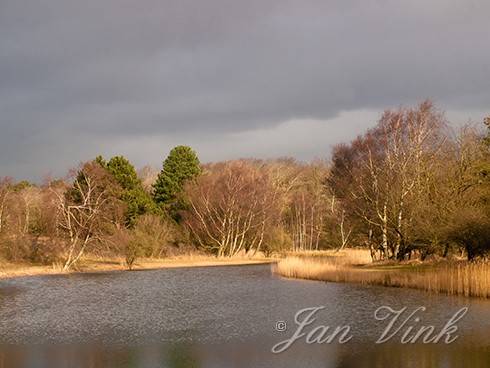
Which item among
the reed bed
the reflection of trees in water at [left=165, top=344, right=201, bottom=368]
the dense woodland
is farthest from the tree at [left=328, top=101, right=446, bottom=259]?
the reflection of trees in water at [left=165, top=344, right=201, bottom=368]

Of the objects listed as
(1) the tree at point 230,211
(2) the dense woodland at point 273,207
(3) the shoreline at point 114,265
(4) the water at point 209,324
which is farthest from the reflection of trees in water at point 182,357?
(1) the tree at point 230,211

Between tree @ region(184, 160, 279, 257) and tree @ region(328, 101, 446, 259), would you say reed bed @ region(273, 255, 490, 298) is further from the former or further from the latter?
tree @ region(184, 160, 279, 257)

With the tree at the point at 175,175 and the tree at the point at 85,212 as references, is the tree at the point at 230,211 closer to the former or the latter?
the tree at the point at 175,175

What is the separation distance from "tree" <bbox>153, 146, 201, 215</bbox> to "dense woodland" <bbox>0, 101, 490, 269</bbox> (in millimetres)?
138

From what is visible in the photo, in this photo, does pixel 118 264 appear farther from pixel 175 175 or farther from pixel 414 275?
pixel 414 275

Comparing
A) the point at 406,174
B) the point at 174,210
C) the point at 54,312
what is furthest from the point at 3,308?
the point at 174,210

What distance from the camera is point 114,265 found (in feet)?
189

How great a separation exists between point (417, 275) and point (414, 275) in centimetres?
38

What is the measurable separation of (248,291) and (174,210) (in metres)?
40.2

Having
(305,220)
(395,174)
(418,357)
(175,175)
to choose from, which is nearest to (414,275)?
(395,174)

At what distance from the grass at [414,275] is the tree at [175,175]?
2745 centimetres

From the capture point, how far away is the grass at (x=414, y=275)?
96.6ft

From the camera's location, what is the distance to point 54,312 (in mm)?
28500

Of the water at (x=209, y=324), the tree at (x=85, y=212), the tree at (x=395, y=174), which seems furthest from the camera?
the tree at (x=85, y=212)
